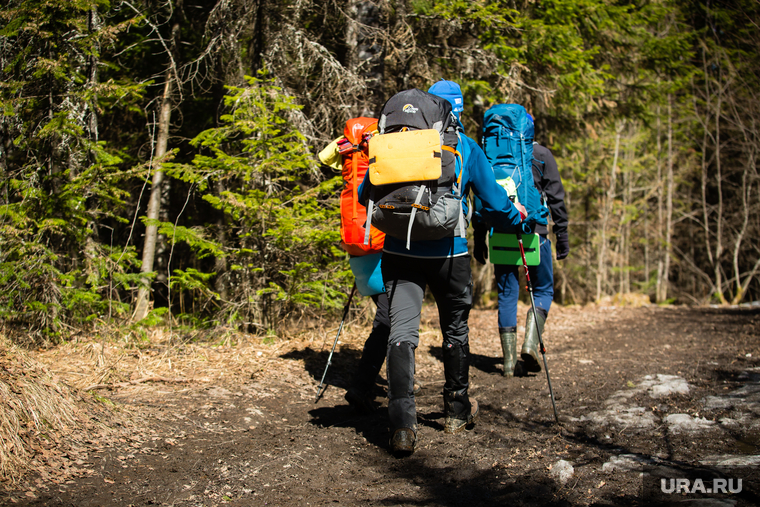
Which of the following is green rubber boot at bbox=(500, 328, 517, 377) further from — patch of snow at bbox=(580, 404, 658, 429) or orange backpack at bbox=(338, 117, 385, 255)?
orange backpack at bbox=(338, 117, 385, 255)

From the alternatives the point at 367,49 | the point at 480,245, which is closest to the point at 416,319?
the point at 480,245

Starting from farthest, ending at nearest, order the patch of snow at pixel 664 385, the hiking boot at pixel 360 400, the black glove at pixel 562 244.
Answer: the black glove at pixel 562 244
the patch of snow at pixel 664 385
the hiking boot at pixel 360 400

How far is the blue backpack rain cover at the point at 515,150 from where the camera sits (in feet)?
15.1

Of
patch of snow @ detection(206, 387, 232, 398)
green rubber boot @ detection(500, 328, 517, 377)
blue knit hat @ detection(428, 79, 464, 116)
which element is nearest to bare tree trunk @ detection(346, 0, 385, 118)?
blue knit hat @ detection(428, 79, 464, 116)

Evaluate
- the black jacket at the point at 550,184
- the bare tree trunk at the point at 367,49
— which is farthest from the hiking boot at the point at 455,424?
the bare tree trunk at the point at 367,49

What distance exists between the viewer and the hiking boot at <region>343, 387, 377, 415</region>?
390 centimetres

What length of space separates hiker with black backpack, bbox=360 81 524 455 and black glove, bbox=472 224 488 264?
1.01 metres

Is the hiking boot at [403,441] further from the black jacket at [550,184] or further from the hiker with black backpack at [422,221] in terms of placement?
the black jacket at [550,184]

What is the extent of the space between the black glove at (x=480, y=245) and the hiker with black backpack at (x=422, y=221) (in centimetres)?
101

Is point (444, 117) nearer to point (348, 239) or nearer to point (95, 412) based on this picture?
point (348, 239)

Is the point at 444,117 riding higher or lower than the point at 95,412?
higher

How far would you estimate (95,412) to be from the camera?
3.39m

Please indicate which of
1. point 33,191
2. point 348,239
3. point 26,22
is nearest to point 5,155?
point 33,191

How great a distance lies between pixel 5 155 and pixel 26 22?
54.8 inches
